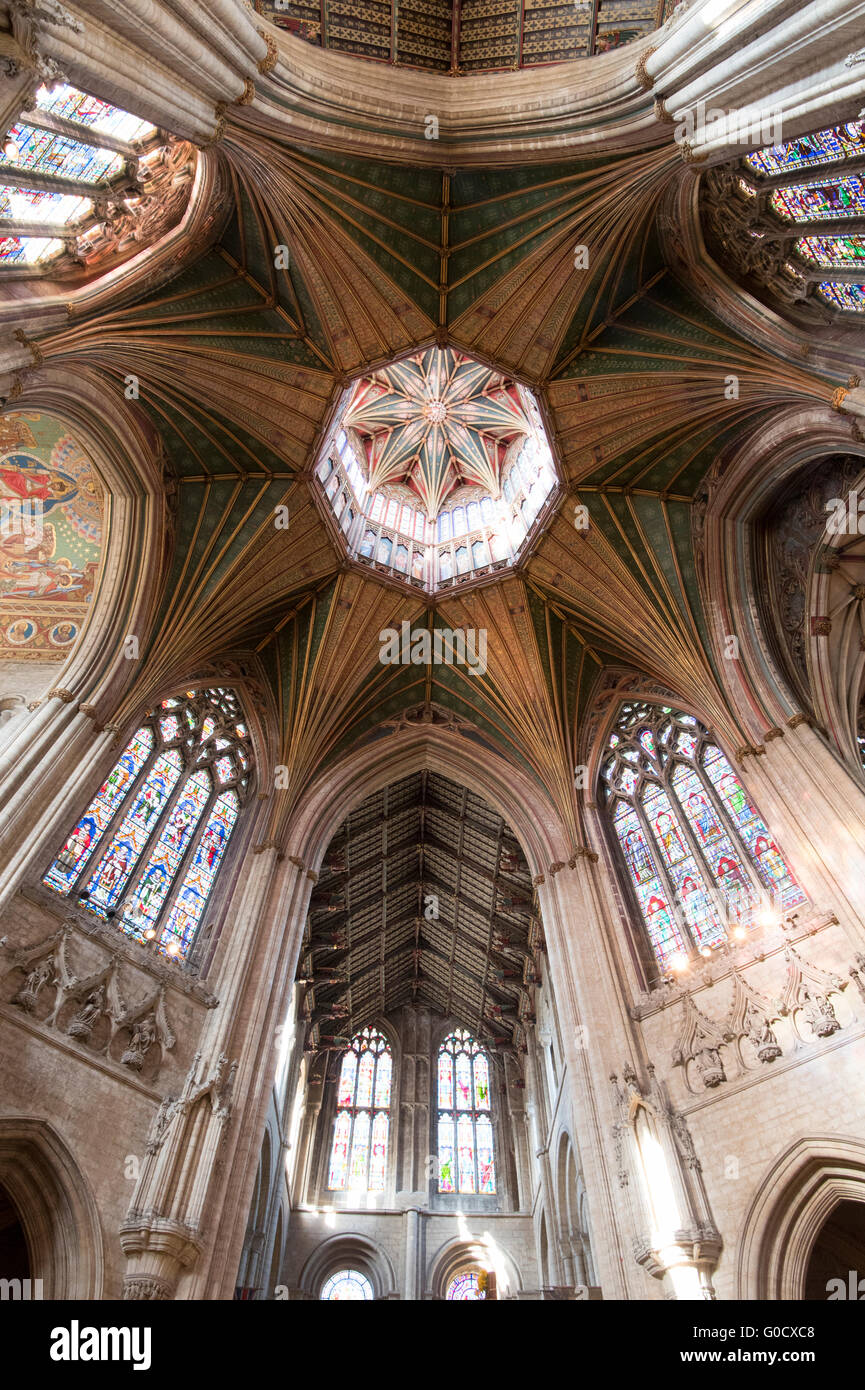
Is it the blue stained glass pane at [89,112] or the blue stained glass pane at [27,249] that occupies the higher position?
the blue stained glass pane at [89,112]

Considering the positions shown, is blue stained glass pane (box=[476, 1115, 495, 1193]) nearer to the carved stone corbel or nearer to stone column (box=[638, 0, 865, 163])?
the carved stone corbel

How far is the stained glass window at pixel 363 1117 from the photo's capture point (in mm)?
21906

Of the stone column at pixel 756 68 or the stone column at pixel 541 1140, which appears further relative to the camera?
the stone column at pixel 541 1140

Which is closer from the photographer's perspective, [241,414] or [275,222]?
[275,222]

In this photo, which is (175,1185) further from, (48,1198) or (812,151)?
(812,151)

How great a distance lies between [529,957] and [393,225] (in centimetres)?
1694

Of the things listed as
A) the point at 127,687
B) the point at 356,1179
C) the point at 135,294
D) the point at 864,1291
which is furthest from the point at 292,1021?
the point at 135,294

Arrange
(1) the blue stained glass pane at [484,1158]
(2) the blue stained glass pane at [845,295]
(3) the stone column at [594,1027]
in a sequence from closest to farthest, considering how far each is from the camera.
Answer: (3) the stone column at [594,1027] → (2) the blue stained glass pane at [845,295] → (1) the blue stained glass pane at [484,1158]

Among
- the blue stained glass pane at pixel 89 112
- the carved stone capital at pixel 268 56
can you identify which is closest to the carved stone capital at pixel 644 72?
the carved stone capital at pixel 268 56

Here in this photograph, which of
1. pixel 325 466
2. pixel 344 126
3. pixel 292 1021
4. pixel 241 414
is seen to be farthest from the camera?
pixel 292 1021

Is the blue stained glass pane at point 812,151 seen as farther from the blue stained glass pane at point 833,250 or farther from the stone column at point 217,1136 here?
the stone column at point 217,1136

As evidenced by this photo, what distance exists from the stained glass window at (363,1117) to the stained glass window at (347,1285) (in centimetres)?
182
